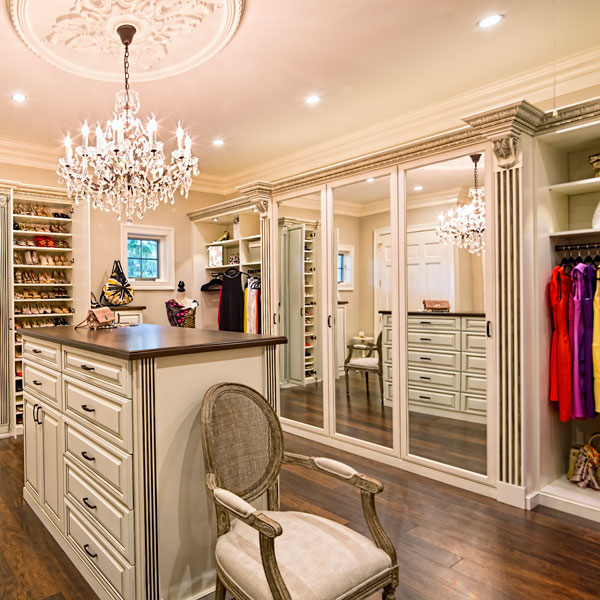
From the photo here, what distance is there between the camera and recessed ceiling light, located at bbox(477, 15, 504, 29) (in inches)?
110

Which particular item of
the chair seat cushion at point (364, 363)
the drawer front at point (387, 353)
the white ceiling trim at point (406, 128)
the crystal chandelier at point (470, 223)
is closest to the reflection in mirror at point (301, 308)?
the chair seat cushion at point (364, 363)

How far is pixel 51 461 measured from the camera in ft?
8.41

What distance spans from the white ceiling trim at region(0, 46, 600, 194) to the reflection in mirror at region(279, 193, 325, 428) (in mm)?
906

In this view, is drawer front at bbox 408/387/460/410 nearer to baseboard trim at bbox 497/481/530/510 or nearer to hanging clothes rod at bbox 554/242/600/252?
baseboard trim at bbox 497/481/530/510

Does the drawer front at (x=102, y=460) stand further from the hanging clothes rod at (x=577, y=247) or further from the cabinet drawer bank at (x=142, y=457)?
the hanging clothes rod at (x=577, y=247)

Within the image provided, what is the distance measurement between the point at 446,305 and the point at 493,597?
5.94 feet

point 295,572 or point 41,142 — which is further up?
point 41,142

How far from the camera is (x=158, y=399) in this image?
1.89 metres

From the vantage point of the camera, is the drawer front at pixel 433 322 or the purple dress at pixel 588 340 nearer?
the purple dress at pixel 588 340

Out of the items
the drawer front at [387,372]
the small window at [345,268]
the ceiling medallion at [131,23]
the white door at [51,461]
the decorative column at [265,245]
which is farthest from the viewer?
the decorative column at [265,245]

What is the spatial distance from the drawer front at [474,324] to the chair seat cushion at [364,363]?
2.70 ft

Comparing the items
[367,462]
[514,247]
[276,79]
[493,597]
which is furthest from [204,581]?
[276,79]

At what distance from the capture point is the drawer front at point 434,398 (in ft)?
10.9

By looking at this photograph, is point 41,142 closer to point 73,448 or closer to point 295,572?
point 73,448
